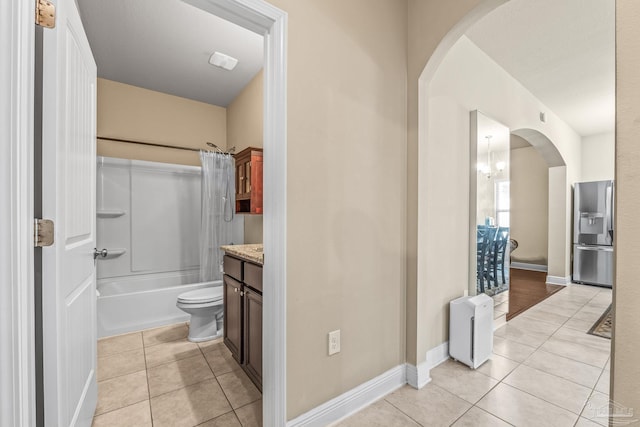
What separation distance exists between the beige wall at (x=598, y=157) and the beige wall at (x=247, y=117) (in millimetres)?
6241

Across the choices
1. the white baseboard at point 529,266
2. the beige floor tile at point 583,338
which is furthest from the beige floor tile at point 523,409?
the white baseboard at point 529,266

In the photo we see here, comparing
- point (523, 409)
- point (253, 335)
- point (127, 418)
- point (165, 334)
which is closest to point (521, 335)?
point (523, 409)

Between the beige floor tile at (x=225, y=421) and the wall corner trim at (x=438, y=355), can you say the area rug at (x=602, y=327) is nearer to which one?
the wall corner trim at (x=438, y=355)

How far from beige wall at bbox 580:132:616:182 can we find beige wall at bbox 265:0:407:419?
223 inches

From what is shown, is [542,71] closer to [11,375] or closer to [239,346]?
[239,346]

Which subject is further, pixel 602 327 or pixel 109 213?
pixel 109 213

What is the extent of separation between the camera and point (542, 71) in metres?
3.02

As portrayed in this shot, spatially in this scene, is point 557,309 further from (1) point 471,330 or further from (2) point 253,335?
(2) point 253,335

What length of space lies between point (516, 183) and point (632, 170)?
646 centimetres

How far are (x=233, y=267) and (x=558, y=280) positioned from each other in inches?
221

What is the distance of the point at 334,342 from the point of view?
4.99 ft

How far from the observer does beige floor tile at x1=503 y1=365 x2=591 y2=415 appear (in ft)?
5.44

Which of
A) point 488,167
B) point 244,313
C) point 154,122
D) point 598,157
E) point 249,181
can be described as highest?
point 154,122

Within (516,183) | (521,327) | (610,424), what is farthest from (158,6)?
(516,183)
